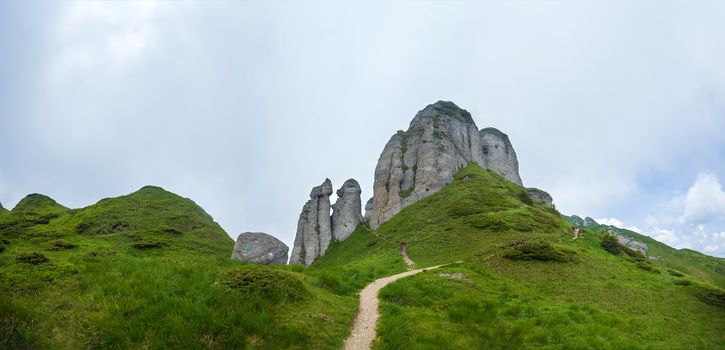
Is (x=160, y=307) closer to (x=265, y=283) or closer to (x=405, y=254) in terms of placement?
(x=265, y=283)

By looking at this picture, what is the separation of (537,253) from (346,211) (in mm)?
71031

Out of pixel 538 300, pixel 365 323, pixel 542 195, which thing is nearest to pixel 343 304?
pixel 365 323

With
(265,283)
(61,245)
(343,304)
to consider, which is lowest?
(343,304)

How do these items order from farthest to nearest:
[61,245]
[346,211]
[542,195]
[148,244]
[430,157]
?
[542,195] < [346,211] < [430,157] < [148,244] < [61,245]

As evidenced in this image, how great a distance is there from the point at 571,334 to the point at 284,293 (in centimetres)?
1380

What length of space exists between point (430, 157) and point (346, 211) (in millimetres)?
28424

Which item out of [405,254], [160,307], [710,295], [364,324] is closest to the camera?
[160,307]

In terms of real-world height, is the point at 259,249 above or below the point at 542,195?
below

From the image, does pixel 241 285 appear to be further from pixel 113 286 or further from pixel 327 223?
pixel 327 223

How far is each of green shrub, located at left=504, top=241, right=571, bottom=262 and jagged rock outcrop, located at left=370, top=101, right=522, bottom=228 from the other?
174 ft

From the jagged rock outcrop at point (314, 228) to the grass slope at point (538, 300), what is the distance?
49081 mm

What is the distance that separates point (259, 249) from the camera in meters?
36.9

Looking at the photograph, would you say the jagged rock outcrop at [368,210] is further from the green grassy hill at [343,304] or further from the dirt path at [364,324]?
the dirt path at [364,324]

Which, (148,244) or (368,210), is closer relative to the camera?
(148,244)
